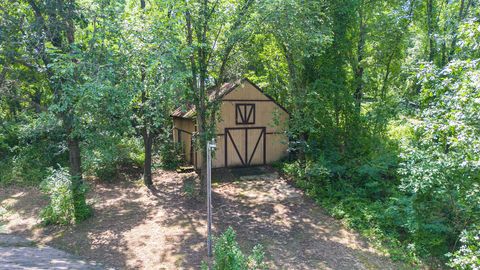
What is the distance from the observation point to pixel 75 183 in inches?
322

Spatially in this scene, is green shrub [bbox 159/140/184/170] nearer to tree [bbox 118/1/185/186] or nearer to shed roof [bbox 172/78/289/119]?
shed roof [bbox 172/78/289/119]

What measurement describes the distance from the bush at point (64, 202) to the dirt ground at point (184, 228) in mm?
256

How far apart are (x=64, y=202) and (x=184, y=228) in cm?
309

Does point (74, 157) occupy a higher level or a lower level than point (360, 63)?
lower

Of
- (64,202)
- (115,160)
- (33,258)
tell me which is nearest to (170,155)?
(115,160)

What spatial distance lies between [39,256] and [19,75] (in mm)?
5002

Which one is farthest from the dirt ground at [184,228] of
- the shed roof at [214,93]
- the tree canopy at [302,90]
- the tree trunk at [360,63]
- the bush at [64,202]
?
the tree trunk at [360,63]

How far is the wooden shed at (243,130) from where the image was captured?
42.3 feet

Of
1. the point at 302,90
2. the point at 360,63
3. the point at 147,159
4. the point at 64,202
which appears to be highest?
the point at 360,63

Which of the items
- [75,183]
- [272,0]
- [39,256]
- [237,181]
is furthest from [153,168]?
[272,0]

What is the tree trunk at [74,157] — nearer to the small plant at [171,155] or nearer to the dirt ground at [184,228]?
the dirt ground at [184,228]

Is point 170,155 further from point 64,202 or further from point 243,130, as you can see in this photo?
point 64,202

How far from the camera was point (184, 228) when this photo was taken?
8.18 m

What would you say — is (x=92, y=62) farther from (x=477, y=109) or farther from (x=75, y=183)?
(x=477, y=109)
